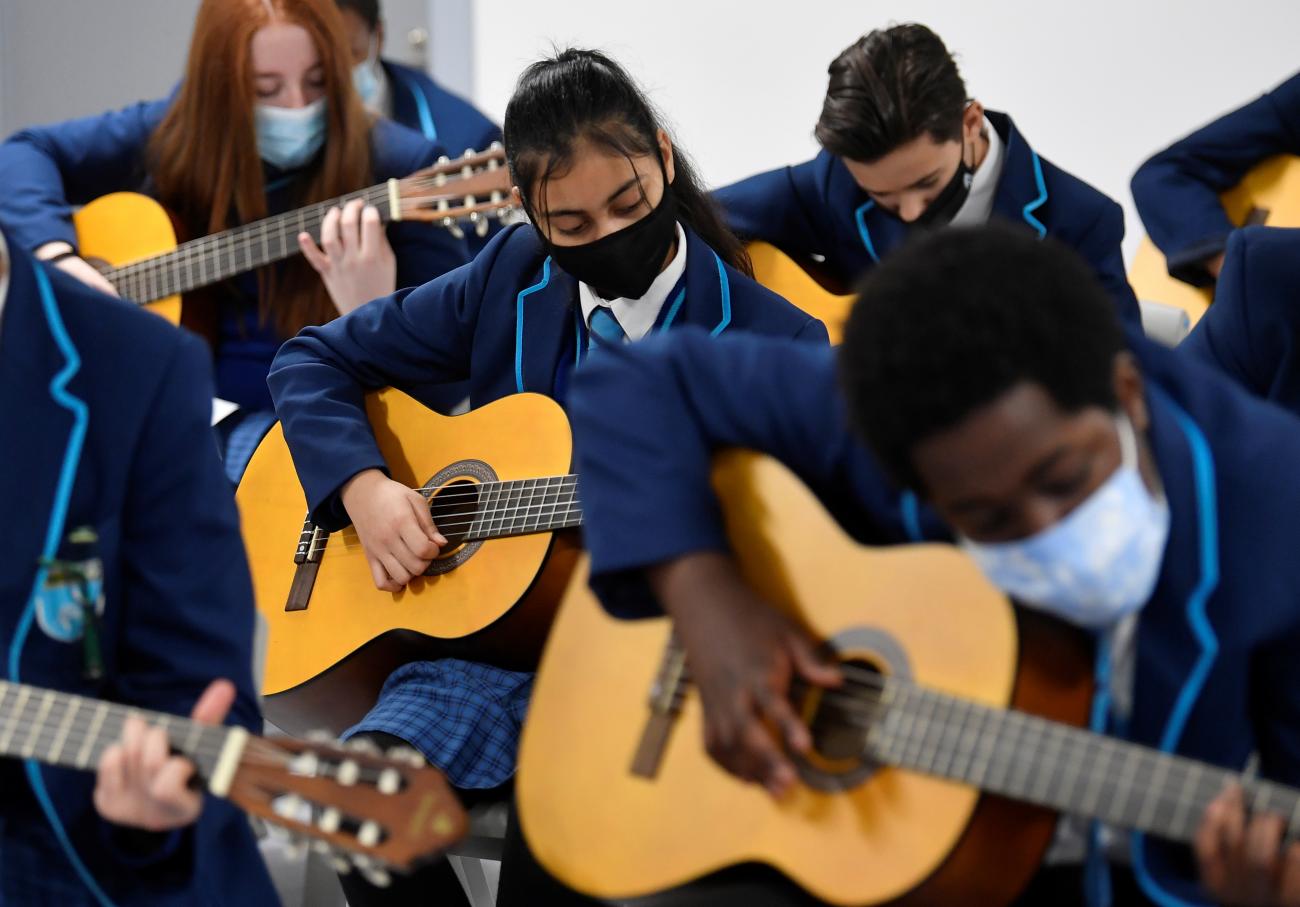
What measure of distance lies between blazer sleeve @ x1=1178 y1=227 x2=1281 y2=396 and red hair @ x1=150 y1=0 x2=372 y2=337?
59.7 inches

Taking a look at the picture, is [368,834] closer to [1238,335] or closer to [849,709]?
[849,709]

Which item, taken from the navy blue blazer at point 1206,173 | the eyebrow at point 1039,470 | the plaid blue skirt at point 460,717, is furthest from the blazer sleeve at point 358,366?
the navy blue blazer at point 1206,173

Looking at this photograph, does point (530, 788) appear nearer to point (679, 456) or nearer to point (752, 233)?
point (679, 456)

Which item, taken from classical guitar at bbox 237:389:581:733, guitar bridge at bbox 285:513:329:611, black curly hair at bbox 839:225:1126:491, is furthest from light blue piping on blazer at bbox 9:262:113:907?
guitar bridge at bbox 285:513:329:611

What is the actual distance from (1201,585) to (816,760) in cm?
34

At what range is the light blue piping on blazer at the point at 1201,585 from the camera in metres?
1.15

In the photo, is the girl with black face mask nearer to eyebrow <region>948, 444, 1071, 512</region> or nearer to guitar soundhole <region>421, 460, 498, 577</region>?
guitar soundhole <region>421, 460, 498, 577</region>

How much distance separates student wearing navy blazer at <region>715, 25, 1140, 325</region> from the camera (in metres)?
2.40

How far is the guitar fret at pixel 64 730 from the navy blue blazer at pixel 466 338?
0.79m

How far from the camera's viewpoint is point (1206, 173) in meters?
2.68

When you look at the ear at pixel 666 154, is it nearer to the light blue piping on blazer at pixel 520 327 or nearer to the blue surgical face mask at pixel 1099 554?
the light blue piping on blazer at pixel 520 327

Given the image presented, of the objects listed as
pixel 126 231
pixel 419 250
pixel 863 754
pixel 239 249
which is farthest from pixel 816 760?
pixel 126 231

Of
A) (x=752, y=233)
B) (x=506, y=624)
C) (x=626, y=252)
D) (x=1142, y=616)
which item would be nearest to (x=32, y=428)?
(x=506, y=624)

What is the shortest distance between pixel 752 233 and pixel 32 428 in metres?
1.53
